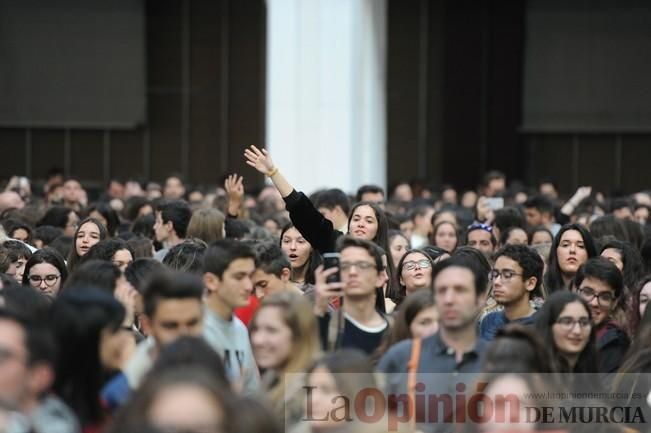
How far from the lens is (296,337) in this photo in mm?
7570

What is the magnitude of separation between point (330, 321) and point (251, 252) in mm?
628

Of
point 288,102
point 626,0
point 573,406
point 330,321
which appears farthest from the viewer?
point 626,0

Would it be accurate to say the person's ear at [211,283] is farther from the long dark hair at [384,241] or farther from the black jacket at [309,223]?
the long dark hair at [384,241]

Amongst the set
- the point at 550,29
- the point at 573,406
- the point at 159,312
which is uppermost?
the point at 550,29

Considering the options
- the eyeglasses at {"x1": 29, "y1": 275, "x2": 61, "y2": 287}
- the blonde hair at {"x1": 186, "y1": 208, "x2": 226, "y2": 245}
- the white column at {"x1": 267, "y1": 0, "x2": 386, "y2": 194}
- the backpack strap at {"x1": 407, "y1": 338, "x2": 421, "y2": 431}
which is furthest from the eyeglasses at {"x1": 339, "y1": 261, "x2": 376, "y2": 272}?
the white column at {"x1": 267, "y1": 0, "x2": 386, "y2": 194}

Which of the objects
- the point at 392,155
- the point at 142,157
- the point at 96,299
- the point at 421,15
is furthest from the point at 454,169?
the point at 96,299

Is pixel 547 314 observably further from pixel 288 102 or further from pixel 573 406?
pixel 288 102

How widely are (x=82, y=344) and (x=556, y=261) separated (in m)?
6.22

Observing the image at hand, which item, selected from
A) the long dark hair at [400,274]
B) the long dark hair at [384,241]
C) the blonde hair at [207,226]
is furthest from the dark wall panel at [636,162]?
the long dark hair at [400,274]

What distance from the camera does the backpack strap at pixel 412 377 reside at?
7570mm

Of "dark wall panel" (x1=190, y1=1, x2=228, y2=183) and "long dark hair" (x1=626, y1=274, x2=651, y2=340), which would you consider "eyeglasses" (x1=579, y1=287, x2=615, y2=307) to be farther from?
"dark wall panel" (x1=190, y1=1, x2=228, y2=183)

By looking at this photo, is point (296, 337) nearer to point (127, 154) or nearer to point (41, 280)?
point (41, 280)

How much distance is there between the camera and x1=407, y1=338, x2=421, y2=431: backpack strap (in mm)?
7570

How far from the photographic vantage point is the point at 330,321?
8.75 m
